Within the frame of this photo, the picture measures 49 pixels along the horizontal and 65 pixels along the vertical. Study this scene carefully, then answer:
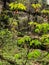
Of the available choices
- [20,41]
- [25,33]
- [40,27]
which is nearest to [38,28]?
[40,27]

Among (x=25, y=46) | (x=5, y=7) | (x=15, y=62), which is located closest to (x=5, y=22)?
(x=5, y=7)

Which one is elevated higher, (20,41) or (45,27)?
(45,27)

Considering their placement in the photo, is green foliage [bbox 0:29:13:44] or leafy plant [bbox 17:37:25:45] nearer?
leafy plant [bbox 17:37:25:45]

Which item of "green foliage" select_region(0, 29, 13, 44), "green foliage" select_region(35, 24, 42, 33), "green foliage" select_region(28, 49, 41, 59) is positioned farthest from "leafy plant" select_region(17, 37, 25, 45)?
"green foliage" select_region(35, 24, 42, 33)

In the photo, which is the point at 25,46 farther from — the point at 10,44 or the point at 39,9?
the point at 39,9

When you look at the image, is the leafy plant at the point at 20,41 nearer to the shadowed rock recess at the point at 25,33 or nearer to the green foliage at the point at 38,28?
the shadowed rock recess at the point at 25,33

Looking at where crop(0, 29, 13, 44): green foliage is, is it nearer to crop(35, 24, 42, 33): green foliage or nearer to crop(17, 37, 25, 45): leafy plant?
crop(17, 37, 25, 45): leafy plant

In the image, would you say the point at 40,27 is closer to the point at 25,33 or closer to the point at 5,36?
the point at 25,33

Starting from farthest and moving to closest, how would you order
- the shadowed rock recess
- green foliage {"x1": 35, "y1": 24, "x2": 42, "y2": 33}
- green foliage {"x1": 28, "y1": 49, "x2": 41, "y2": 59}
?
green foliage {"x1": 35, "y1": 24, "x2": 42, "y2": 33} < the shadowed rock recess < green foliage {"x1": 28, "y1": 49, "x2": 41, "y2": 59}
